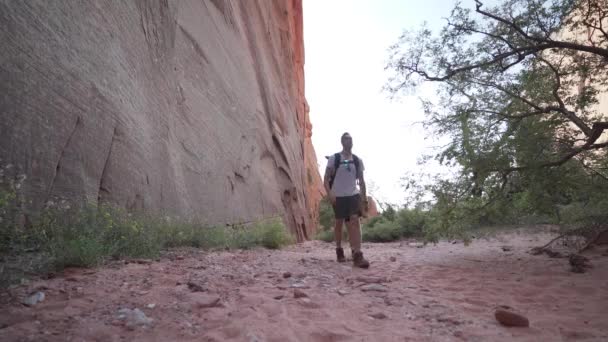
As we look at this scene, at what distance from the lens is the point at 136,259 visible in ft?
11.1

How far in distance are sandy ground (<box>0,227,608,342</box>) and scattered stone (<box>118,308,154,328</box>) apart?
0.04 ft

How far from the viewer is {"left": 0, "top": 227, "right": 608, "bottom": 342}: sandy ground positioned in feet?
6.37

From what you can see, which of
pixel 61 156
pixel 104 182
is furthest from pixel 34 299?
pixel 104 182

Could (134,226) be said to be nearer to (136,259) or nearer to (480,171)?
(136,259)

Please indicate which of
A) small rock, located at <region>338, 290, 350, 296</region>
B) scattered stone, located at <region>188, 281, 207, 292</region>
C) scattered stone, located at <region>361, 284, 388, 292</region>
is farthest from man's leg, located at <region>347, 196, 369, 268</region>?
scattered stone, located at <region>188, 281, 207, 292</region>

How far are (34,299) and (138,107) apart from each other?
11.7 ft

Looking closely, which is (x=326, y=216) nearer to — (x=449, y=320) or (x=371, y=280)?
(x=371, y=280)

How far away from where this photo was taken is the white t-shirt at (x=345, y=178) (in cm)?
507

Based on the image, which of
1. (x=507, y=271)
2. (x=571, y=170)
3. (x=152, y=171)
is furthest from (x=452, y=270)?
(x=152, y=171)

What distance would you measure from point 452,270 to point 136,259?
11.9 ft

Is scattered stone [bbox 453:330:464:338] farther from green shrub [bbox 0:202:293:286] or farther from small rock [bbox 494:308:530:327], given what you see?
green shrub [bbox 0:202:293:286]

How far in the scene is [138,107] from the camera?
202 inches

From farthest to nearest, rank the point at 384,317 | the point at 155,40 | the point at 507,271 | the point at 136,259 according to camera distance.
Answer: the point at 155,40 → the point at 507,271 → the point at 136,259 → the point at 384,317

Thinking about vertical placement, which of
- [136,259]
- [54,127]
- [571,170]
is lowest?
[136,259]
